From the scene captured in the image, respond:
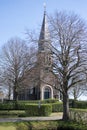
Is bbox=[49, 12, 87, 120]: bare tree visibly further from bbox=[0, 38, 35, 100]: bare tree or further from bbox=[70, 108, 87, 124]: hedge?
bbox=[0, 38, 35, 100]: bare tree

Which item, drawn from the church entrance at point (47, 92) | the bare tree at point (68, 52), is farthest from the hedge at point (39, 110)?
the church entrance at point (47, 92)

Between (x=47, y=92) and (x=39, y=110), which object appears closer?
(x=39, y=110)

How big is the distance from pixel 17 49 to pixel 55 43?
24.8m

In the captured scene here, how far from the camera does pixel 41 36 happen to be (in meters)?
34.2

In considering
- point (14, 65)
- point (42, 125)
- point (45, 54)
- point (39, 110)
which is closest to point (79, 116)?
point (42, 125)

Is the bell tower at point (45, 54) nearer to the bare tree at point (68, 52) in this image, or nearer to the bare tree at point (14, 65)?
the bare tree at point (68, 52)

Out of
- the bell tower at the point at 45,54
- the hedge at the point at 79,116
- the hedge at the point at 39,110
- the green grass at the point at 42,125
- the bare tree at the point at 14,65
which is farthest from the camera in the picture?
the bare tree at the point at 14,65

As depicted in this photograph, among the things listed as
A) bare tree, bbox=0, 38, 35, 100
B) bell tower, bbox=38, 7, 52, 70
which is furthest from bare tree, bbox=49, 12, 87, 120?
bare tree, bbox=0, 38, 35, 100

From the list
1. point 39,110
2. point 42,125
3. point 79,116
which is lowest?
point 42,125

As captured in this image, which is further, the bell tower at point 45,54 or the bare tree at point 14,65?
the bare tree at point 14,65

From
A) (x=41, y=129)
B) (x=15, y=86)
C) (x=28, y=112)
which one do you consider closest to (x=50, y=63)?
(x=41, y=129)

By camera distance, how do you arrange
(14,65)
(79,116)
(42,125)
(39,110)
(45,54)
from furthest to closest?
1. (14,65)
2. (39,110)
3. (45,54)
4. (79,116)
5. (42,125)

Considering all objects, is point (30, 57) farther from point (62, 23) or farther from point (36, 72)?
point (62, 23)

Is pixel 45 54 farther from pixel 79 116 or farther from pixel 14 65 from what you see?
pixel 14 65
